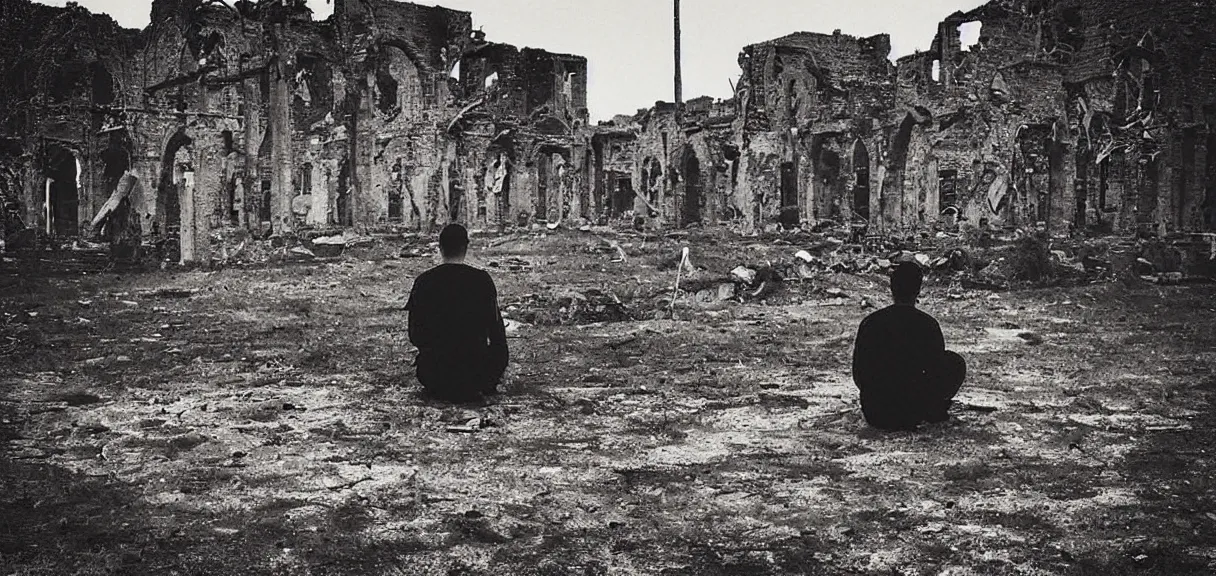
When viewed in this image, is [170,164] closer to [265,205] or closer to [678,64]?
[265,205]

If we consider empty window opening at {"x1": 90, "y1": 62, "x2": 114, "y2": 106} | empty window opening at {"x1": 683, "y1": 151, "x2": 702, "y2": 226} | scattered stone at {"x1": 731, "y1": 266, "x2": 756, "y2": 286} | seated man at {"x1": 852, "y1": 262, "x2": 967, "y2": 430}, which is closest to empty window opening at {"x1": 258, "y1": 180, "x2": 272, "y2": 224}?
empty window opening at {"x1": 90, "y1": 62, "x2": 114, "y2": 106}

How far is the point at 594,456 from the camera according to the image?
5.36m

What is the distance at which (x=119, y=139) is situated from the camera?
23.4 metres

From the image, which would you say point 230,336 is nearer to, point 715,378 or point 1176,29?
point 715,378

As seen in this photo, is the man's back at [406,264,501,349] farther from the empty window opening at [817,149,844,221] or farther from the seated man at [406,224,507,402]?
the empty window opening at [817,149,844,221]

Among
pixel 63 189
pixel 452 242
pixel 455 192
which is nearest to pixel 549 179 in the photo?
pixel 455 192

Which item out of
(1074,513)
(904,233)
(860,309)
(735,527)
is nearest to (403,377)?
(735,527)

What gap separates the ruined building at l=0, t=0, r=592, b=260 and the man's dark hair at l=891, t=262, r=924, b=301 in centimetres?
1678

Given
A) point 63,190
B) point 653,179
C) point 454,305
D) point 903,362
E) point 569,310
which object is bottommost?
point 569,310

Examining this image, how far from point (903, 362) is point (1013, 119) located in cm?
1923

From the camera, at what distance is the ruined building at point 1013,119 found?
2223 cm

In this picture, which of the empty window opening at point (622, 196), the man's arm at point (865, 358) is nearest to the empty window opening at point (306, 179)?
the empty window opening at point (622, 196)

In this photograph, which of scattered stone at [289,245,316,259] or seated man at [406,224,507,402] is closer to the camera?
seated man at [406,224,507,402]

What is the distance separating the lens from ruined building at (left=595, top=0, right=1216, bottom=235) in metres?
22.2
